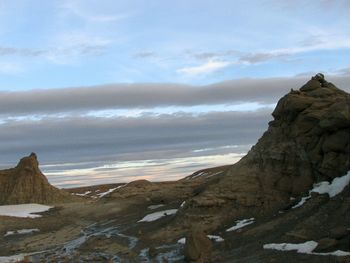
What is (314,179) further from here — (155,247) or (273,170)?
(155,247)

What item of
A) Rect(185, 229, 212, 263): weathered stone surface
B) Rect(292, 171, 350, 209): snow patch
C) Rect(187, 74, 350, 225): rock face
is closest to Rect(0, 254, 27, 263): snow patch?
Rect(187, 74, 350, 225): rock face

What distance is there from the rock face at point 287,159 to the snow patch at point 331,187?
867 mm

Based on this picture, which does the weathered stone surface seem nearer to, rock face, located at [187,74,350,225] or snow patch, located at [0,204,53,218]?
rock face, located at [187,74,350,225]

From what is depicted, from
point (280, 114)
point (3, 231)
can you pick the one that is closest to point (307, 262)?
point (280, 114)

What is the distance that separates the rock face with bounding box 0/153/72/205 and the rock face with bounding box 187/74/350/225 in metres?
43.7

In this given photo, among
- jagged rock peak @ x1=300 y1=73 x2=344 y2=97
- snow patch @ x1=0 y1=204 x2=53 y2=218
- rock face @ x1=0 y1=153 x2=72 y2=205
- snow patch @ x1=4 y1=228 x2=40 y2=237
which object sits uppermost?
jagged rock peak @ x1=300 y1=73 x2=344 y2=97

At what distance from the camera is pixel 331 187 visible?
29.4 m

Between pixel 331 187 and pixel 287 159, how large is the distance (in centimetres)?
662

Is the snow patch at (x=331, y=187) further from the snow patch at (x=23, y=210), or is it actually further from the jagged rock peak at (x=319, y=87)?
the snow patch at (x=23, y=210)

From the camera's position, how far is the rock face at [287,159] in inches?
1259

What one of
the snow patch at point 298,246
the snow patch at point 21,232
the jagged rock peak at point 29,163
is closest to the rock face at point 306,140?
the snow patch at point 298,246

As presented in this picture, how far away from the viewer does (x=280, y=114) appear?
37625 mm

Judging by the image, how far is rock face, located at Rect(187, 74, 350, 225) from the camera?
32.0 metres

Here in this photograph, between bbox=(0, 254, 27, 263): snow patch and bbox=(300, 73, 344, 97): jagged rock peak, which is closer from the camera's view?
bbox=(0, 254, 27, 263): snow patch
